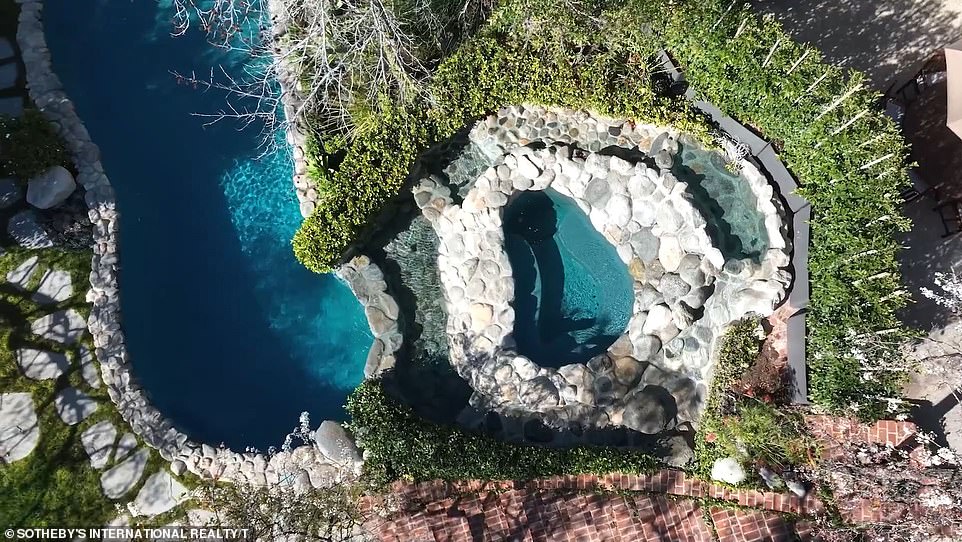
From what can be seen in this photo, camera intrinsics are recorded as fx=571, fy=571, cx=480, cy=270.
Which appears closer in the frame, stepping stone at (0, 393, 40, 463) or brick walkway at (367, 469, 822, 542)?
brick walkway at (367, 469, 822, 542)

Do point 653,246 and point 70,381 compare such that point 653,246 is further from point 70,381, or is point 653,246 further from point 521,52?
point 70,381

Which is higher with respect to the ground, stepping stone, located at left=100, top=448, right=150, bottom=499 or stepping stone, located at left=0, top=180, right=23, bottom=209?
stepping stone, located at left=0, top=180, right=23, bottom=209

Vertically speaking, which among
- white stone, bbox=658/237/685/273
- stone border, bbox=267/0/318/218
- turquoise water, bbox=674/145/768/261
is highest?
turquoise water, bbox=674/145/768/261

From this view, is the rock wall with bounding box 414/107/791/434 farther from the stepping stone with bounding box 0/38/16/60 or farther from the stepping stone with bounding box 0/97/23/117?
the stepping stone with bounding box 0/38/16/60

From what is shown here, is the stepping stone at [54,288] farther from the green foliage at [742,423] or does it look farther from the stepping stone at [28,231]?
the green foliage at [742,423]

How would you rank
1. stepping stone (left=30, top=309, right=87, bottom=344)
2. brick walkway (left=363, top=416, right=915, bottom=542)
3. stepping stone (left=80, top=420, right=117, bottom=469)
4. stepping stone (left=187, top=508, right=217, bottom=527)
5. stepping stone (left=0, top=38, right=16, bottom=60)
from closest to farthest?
brick walkway (left=363, top=416, right=915, bottom=542) < stepping stone (left=187, top=508, right=217, bottom=527) < stepping stone (left=80, top=420, right=117, bottom=469) < stepping stone (left=30, top=309, right=87, bottom=344) < stepping stone (left=0, top=38, right=16, bottom=60)

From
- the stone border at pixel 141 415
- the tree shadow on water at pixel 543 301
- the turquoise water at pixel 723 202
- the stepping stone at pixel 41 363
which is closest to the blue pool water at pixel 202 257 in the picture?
the stone border at pixel 141 415

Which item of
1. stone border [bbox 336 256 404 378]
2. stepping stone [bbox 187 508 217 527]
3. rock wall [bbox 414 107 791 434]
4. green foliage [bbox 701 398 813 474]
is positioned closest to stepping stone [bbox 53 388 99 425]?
stepping stone [bbox 187 508 217 527]

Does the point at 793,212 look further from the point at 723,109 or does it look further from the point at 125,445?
the point at 125,445
